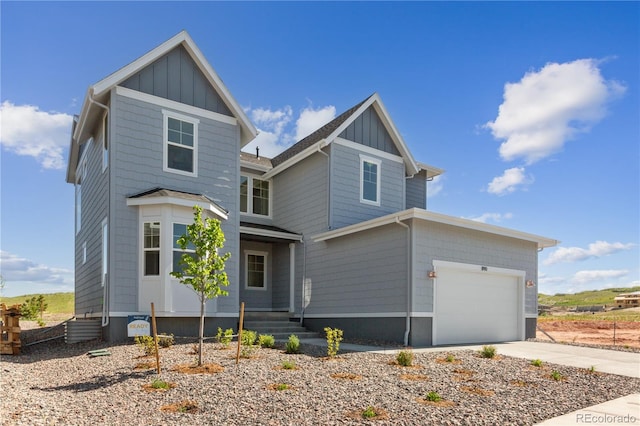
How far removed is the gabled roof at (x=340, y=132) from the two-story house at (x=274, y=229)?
6 centimetres

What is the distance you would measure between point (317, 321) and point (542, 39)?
11.0m

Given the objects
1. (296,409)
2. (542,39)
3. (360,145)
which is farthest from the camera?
(360,145)

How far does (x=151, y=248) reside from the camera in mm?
13188

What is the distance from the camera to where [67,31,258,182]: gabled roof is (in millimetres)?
13109

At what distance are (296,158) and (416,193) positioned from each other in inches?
239

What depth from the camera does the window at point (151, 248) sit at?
13148 millimetres

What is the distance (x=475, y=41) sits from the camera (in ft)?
44.7

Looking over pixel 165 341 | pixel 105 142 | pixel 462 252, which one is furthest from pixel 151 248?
pixel 462 252

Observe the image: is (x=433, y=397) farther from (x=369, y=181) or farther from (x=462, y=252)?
(x=369, y=181)

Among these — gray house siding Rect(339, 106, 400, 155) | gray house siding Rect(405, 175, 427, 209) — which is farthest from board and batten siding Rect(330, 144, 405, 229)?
gray house siding Rect(405, 175, 427, 209)

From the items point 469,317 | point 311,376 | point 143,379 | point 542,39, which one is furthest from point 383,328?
point 542,39

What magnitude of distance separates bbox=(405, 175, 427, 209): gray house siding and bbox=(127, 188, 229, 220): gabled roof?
977cm

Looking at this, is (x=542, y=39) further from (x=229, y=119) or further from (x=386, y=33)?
(x=229, y=119)

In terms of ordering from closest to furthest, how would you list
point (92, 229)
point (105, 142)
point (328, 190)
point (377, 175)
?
point (105, 142) → point (92, 229) → point (328, 190) → point (377, 175)
